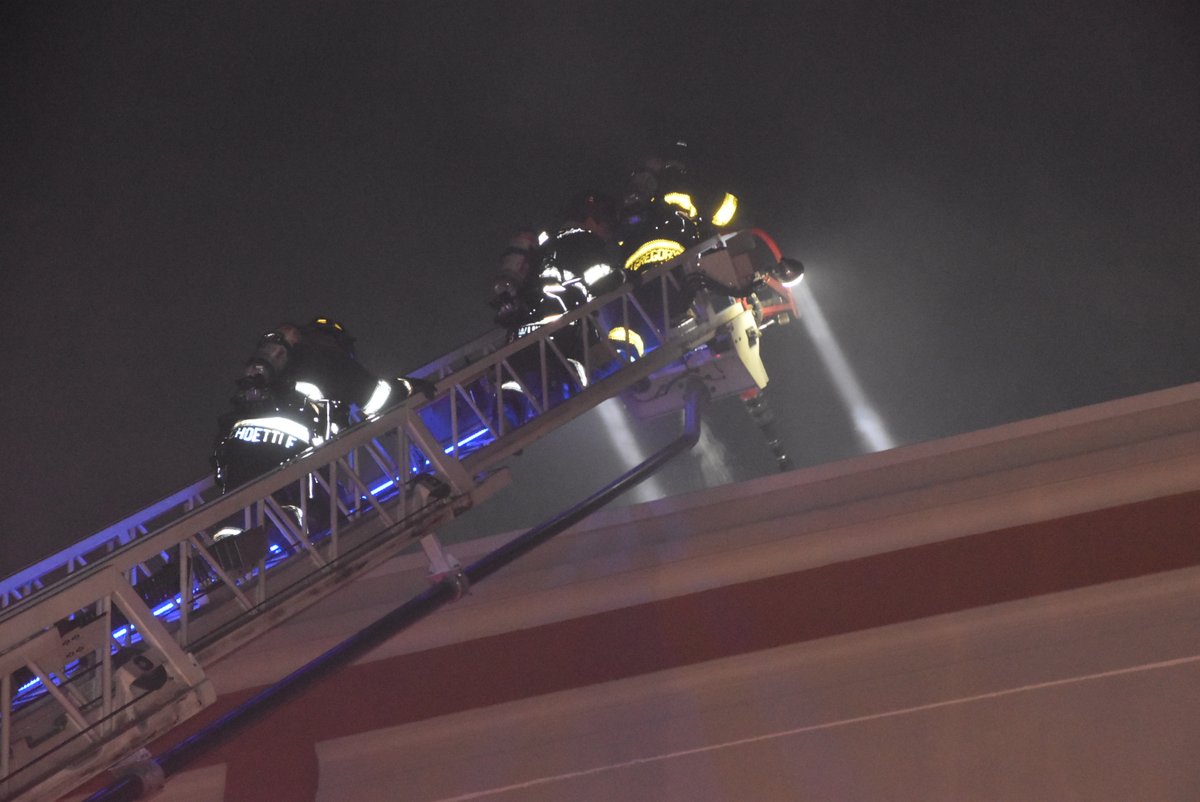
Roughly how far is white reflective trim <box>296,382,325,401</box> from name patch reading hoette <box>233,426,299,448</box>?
414 mm

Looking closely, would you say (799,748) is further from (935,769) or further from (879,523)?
(879,523)

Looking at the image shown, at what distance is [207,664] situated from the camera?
117 inches

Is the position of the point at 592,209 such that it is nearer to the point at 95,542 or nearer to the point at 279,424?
the point at 279,424

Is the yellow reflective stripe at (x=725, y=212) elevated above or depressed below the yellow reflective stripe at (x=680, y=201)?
below

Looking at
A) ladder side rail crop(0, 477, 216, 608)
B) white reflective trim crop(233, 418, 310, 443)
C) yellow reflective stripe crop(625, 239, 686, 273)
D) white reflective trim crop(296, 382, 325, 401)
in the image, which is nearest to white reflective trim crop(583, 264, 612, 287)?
yellow reflective stripe crop(625, 239, 686, 273)

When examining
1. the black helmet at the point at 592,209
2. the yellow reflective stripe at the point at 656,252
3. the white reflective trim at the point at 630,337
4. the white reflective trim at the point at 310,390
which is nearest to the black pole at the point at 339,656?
the white reflective trim at the point at 630,337

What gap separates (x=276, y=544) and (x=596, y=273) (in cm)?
239

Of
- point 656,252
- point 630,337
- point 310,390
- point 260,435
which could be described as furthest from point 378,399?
point 656,252

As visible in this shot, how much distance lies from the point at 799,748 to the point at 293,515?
2569 millimetres

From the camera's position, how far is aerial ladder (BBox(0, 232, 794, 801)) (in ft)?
8.55

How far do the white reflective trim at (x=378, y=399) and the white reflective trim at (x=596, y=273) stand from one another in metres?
1.44

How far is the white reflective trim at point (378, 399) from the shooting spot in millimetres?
5027

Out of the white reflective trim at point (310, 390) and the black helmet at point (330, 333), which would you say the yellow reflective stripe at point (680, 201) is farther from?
the white reflective trim at point (310, 390)

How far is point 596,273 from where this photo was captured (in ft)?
19.0
